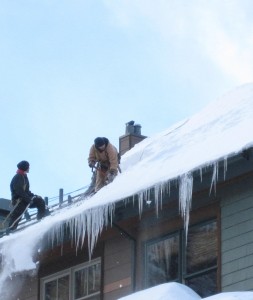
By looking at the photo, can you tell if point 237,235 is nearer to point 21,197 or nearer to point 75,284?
point 75,284

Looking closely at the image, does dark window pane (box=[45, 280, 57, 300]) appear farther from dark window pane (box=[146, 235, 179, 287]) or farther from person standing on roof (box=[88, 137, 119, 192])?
dark window pane (box=[146, 235, 179, 287])

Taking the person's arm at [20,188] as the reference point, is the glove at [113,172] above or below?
below

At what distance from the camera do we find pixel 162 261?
1861 centimetres

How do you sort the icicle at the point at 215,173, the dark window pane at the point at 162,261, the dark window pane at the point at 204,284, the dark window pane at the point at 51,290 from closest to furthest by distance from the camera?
1. the icicle at the point at 215,173
2. the dark window pane at the point at 204,284
3. the dark window pane at the point at 162,261
4. the dark window pane at the point at 51,290

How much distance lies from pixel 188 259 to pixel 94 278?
7.43ft

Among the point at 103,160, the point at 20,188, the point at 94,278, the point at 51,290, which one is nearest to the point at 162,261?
the point at 94,278

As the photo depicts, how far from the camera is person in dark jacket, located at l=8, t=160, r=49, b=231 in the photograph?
2253 centimetres

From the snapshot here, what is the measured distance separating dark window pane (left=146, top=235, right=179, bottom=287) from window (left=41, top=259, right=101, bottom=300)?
49.6 inches

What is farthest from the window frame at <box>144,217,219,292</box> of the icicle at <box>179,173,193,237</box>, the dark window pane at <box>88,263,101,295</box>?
the dark window pane at <box>88,263,101,295</box>

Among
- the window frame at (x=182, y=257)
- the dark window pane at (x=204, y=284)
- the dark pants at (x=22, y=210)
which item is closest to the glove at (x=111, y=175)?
the dark pants at (x=22, y=210)

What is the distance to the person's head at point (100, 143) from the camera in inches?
851

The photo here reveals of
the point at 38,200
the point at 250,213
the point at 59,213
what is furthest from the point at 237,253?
the point at 38,200

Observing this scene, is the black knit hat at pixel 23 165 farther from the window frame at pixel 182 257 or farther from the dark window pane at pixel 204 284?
the dark window pane at pixel 204 284

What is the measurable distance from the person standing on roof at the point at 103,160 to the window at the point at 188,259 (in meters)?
2.54
